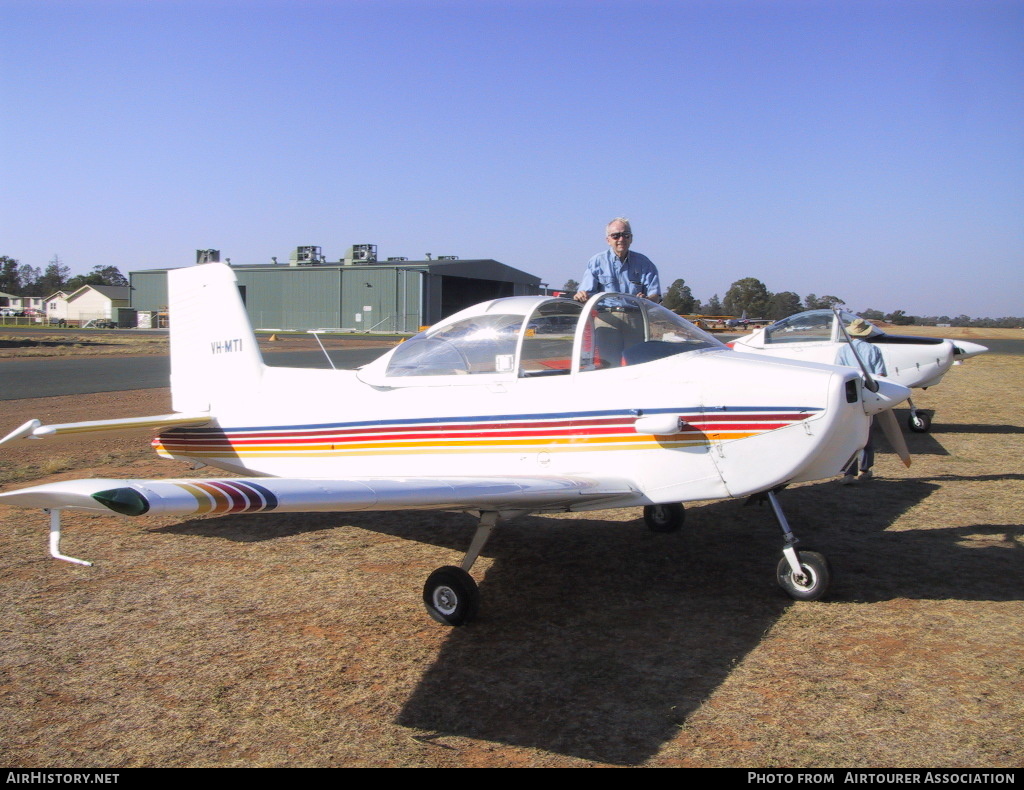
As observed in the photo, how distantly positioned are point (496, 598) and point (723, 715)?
177cm

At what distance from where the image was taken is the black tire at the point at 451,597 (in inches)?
163

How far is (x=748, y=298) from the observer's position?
52.7 metres

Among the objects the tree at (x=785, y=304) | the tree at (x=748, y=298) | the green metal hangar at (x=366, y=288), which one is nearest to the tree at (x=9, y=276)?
the green metal hangar at (x=366, y=288)

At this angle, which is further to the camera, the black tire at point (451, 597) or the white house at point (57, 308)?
the white house at point (57, 308)

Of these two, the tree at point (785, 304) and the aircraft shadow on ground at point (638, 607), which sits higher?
the tree at point (785, 304)

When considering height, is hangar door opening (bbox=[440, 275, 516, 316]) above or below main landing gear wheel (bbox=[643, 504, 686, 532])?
above

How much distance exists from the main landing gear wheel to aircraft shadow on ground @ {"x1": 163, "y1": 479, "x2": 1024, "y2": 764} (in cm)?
9

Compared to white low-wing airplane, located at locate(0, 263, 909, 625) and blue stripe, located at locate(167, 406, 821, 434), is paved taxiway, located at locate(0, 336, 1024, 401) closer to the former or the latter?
blue stripe, located at locate(167, 406, 821, 434)

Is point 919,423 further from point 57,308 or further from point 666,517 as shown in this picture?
point 57,308

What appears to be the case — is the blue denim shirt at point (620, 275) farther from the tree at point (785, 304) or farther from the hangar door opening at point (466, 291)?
the hangar door opening at point (466, 291)

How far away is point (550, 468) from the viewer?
4684 millimetres

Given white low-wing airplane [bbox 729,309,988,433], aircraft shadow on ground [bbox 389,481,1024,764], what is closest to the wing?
aircraft shadow on ground [bbox 389,481,1024,764]

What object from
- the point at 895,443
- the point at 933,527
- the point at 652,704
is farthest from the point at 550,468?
the point at 933,527

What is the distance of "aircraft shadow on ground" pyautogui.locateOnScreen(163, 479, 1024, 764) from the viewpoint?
10.6ft
